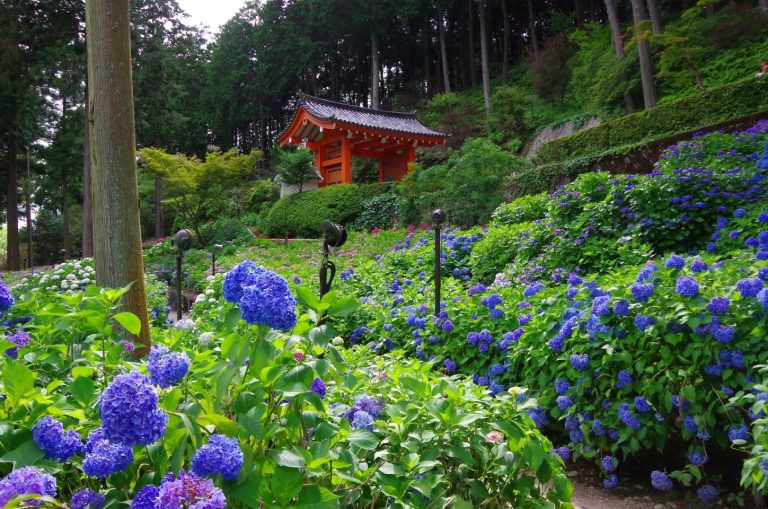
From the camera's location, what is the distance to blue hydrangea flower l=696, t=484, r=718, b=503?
2133 millimetres

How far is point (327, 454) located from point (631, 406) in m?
1.72

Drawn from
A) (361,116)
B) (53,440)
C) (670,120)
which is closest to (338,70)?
(361,116)

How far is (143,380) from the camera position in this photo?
2.82 ft

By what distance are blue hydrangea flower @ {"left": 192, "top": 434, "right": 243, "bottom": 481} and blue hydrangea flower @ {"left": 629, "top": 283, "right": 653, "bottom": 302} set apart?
2.12 metres

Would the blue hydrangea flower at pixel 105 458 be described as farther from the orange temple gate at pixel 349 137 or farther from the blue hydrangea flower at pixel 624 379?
the orange temple gate at pixel 349 137

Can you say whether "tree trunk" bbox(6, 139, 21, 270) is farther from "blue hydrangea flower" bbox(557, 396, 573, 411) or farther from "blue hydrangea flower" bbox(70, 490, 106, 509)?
"blue hydrangea flower" bbox(70, 490, 106, 509)

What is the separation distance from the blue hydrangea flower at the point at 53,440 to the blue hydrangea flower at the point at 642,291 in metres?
2.30

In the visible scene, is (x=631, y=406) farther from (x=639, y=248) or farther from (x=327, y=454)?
(x=639, y=248)

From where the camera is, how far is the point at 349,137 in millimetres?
18391

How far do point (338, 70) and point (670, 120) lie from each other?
2901 centimetres

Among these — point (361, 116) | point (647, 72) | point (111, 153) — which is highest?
point (361, 116)

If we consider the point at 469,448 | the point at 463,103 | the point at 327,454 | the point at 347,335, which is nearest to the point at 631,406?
the point at 469,448

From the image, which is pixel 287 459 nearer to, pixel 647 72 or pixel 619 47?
pixel 647 72

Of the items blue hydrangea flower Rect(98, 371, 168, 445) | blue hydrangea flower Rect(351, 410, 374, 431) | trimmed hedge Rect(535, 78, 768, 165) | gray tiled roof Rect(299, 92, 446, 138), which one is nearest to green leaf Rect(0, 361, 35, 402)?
blue hydrangea flower Rect(98, 371, 168, 445)
